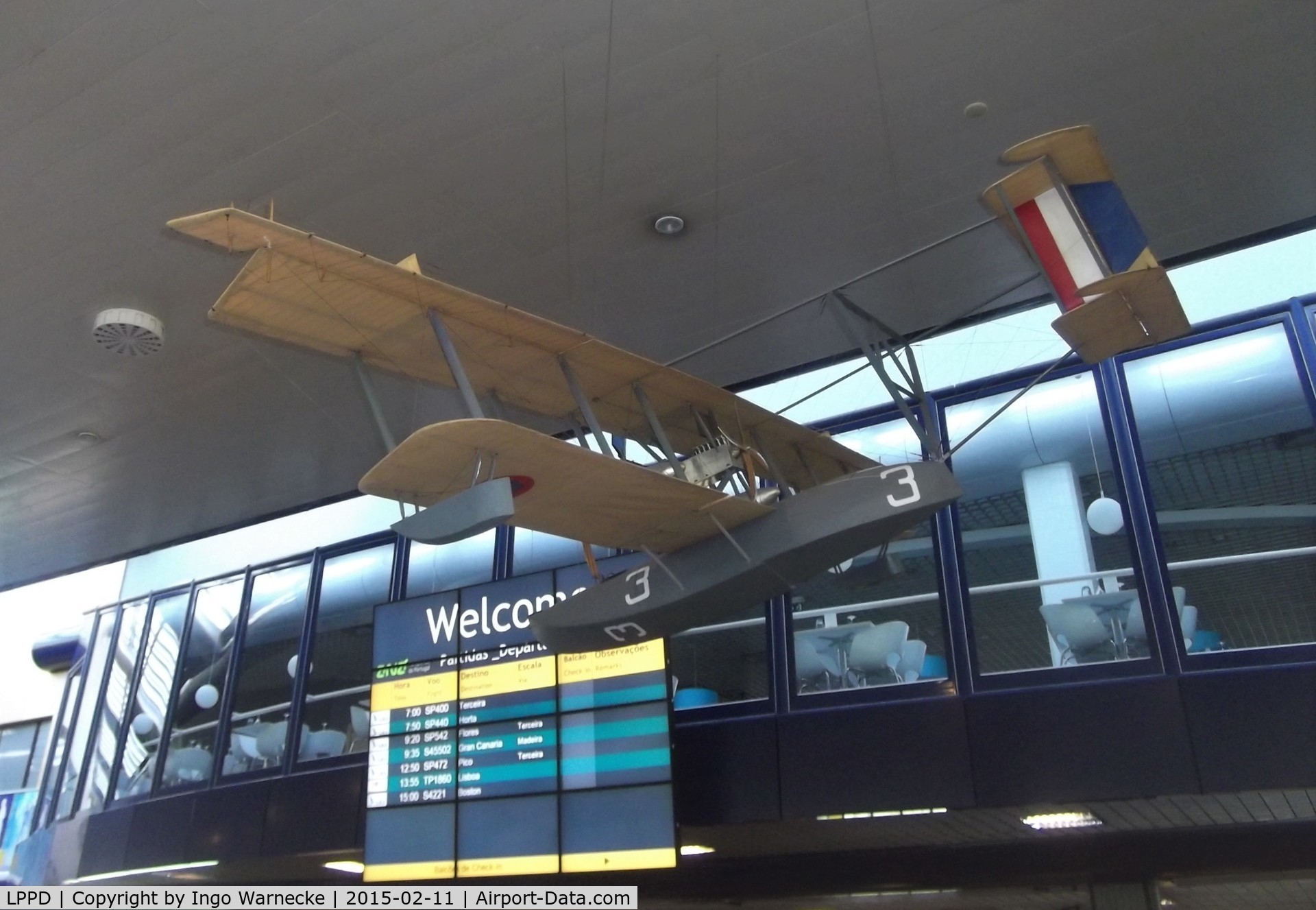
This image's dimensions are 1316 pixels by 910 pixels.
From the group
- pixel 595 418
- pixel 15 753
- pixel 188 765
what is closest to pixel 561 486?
pixel 595 418

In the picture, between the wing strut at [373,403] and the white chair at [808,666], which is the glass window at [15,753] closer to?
the white chair at [808,666]

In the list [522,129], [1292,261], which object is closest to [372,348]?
[522,129]

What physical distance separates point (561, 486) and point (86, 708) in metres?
11.1

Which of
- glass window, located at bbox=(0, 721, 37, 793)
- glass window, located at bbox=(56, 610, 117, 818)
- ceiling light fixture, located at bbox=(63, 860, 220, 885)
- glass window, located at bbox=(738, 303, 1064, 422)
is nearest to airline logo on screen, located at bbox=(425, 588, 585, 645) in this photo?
glass window, located at bbox=(738, 303, 1064, 422)

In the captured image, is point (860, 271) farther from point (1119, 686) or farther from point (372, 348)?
point (372, 348)

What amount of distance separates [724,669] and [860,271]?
329cm

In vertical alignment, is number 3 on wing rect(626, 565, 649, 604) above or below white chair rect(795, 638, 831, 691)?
below

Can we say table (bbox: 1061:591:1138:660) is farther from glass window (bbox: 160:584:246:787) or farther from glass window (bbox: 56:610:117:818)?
glass window (bbox: 56:610:117:818)

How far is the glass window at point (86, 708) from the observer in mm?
12656

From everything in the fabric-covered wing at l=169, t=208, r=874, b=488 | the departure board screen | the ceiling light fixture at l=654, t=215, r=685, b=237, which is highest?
the ceiling light fixture at l=654, t=215, r=685, b=237

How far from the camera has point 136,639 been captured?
512 inches

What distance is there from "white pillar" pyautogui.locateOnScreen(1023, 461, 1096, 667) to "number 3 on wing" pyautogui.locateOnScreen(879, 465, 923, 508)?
333cm

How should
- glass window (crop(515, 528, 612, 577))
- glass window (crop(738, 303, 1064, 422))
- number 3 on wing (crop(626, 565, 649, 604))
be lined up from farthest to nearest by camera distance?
glass window (crop(515, 528, 612, 577))
glass window (crop(738, 303, 1064, 422))
number 3 on wing (crop(626, 565, 649, 604))

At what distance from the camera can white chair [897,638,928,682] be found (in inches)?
313
